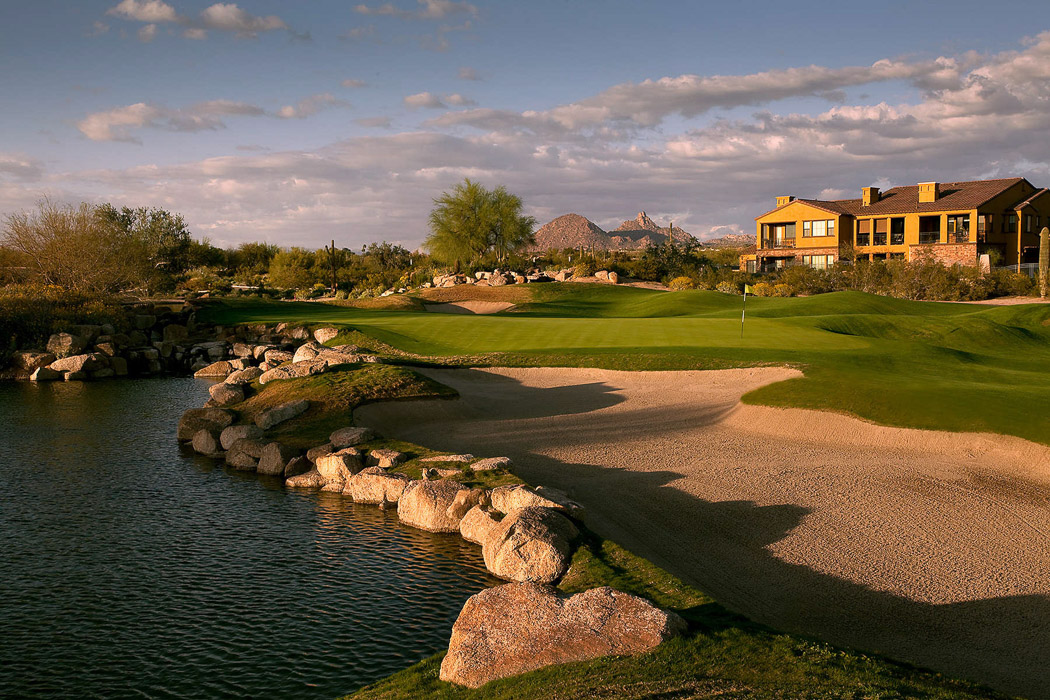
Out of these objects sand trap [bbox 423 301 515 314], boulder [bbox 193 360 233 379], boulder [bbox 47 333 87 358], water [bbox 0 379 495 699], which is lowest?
water [bbox 0 379 495 699]

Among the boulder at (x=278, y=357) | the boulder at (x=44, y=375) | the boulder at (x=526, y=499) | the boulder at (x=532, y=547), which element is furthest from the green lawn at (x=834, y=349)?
the boulder at (x=44, y=375)

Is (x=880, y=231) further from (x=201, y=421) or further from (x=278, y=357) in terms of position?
(x=201, y=421)

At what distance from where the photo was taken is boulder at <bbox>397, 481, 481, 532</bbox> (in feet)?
40.0

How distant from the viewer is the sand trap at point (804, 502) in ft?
27.9

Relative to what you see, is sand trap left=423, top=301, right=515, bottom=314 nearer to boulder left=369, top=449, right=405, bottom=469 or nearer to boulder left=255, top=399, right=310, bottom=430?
boulder left=255, top=399, right=310, bottom=430

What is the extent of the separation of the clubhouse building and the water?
59.5 m

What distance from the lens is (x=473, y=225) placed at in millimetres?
72875

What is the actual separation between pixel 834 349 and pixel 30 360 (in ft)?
101

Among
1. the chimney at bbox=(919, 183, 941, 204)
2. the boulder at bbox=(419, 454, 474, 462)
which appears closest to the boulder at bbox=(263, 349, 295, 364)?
the boulder at bbox=(419, 454, 474, 462)

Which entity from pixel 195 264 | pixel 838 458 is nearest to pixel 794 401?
pixel 838 458

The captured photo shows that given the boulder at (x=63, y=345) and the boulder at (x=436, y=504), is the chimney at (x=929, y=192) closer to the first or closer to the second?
the boulder at (x=63, y=345)

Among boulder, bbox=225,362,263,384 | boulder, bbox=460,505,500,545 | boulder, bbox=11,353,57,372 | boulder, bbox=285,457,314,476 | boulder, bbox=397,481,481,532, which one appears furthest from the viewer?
boulder, bbox=11,353,57,372

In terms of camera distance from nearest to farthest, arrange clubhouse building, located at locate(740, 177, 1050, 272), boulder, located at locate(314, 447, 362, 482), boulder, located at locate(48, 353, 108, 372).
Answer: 1. boulder, located at locate(314, 447, 362, 482)
2. boulder, located at locate(48, 353, 108, 372)
3. clubhouse building, located at locate(740, 177, 1050, 272)

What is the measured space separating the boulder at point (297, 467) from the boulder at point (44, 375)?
20274 millimetres
